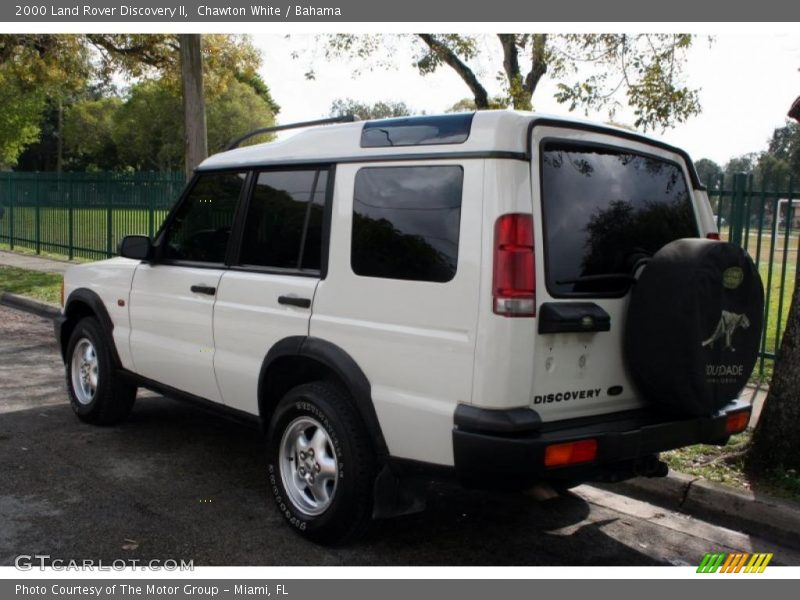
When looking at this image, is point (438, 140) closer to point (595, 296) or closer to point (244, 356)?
point (595, 296)

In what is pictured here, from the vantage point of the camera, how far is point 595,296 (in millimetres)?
3865

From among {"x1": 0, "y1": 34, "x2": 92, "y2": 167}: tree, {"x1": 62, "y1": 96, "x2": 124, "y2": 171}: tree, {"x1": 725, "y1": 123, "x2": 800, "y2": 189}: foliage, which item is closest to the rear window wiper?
{"x1": 0, "y1": 34, "x2": 92, "y2": 167}: tree

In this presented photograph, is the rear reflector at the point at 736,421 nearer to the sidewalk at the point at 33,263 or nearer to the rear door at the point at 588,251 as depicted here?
the rear door at the point at 588,251

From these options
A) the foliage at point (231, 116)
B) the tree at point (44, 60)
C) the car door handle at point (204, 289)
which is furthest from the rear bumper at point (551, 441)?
the foliage at point (231, 116)

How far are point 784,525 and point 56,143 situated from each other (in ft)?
252

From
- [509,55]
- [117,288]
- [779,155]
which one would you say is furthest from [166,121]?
[117,288]

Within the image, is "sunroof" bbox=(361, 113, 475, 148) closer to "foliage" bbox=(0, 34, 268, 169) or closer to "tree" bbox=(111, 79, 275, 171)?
"foliage" bbox=(0, 34, 268, 169)

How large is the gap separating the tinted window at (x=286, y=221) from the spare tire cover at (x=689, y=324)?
1.64 m

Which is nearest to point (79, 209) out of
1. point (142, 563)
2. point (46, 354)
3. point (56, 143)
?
point (46, 354)

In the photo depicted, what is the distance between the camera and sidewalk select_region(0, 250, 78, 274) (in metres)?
17.0

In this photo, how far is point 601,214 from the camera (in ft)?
13.0

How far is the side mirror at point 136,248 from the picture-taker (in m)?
5.54

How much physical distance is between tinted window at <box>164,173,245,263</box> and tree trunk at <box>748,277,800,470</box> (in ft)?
11.5

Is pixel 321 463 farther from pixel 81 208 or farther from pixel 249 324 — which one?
pixel 81 208
